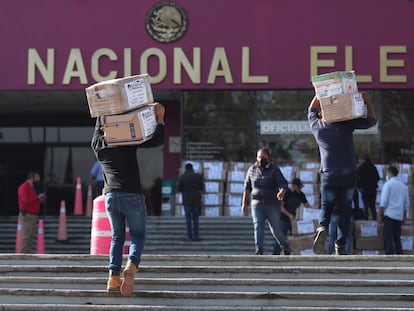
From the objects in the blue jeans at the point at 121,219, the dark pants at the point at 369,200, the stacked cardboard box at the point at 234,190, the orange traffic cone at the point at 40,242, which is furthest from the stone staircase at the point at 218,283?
the stacked cardboard box at the point at 234,190

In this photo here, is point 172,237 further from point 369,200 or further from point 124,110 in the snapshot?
point 124,110

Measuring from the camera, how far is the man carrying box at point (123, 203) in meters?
6.50

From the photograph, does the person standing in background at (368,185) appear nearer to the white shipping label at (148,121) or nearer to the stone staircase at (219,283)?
the stone staircase at (219,283)

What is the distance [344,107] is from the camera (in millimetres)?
7629

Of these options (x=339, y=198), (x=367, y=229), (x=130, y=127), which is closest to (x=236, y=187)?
(x=367, y=229)

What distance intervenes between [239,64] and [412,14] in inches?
177

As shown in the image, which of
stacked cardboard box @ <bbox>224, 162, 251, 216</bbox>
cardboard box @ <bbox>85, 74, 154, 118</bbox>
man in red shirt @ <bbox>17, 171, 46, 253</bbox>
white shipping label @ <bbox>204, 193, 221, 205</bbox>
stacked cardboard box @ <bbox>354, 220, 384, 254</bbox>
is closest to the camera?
cardboard box @ <bbox>85, 74, 154, 118</bbox>

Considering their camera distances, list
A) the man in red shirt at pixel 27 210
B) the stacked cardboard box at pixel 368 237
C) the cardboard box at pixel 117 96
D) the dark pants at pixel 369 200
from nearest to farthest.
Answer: the cardboard box at pixel 117 96
the stacked cardboard box at pixel 368 237
the man in red shirt at pixel 27 210
the dark pants at pixel 369 200

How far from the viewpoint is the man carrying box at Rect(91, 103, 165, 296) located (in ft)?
21.3

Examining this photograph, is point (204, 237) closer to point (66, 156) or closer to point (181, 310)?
point (66, 156)

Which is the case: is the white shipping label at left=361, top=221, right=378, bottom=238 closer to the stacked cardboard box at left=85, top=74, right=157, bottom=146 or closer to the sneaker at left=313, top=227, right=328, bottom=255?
the sneaker at left=313, top=227, right=328, bottom=255

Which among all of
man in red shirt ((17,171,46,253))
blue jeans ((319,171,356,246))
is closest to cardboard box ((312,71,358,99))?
blue jeans ((319,171,356,246))

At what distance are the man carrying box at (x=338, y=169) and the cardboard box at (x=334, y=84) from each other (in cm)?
28

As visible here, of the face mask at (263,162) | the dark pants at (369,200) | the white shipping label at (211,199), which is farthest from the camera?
the white shipping label at (211,199)
